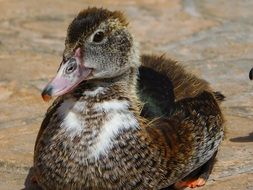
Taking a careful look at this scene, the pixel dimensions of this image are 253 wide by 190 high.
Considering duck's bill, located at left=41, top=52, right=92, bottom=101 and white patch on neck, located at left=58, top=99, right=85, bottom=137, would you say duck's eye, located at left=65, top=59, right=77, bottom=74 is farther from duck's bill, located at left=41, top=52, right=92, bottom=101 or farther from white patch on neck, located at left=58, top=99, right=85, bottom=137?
white patch on neck, located at left=58, top=99, right=85, bottom=137

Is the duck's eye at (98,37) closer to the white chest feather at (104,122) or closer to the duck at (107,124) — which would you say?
the duck at (107,124)

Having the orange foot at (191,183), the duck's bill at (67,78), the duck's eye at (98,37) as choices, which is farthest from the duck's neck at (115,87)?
the orange foot at (191,183)

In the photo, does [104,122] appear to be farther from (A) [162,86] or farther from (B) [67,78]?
(A) [162,86]

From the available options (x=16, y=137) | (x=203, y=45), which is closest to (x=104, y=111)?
(x=16, y=137)

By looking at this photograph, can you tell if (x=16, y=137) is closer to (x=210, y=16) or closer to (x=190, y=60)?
(x=190, y=60)

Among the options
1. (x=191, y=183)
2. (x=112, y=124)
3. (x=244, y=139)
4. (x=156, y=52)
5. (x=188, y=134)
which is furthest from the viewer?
(x=156, y=52)

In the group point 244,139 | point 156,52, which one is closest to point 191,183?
point 244,139
